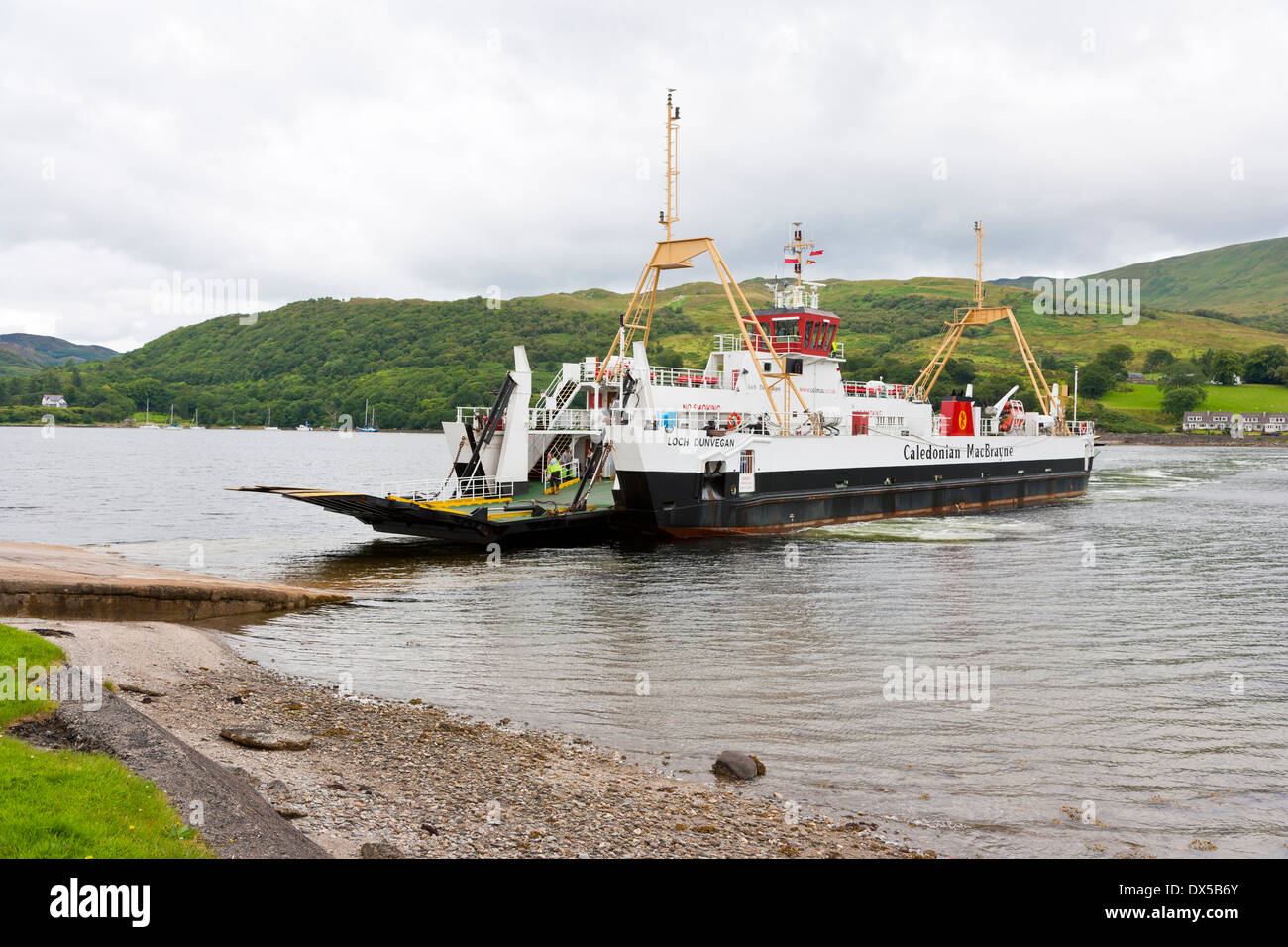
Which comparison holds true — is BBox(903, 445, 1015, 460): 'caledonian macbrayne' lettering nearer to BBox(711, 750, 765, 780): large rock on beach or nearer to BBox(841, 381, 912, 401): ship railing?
BBox(841, 381, 912, 401): ship railing

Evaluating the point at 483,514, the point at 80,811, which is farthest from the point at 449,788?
the point at 483,514

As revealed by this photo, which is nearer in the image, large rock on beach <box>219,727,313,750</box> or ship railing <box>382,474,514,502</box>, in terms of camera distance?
large rock on beach <box>219,727,313,750</box>

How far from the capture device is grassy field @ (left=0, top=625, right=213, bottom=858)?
231 inches

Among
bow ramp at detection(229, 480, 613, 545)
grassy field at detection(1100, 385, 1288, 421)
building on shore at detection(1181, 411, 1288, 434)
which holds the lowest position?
bow ramp at detection(229, 480, 613, 545)

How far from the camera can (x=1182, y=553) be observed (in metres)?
29.8

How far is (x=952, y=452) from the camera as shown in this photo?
41.5m

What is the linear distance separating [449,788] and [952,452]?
36450 mm

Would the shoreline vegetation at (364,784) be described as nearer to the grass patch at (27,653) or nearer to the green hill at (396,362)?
the grass patch at (27,653)

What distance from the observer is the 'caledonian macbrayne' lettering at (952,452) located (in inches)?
1540

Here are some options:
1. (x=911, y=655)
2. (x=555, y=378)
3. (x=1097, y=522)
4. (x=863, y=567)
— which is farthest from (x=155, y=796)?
(x=1097, y=522)

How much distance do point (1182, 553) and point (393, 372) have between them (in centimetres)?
14692

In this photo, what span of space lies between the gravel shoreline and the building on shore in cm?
15783

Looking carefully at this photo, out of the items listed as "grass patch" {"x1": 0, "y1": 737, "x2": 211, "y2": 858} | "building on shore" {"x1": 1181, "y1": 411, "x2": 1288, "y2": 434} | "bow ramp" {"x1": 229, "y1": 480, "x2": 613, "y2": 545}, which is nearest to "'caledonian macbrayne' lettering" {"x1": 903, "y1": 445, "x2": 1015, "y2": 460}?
"bow ramp" {"x1": 229, "y1": 480, "x2": 613, "y2": 545}

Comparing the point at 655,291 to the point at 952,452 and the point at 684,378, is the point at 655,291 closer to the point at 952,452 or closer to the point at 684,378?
the point at 684,378
